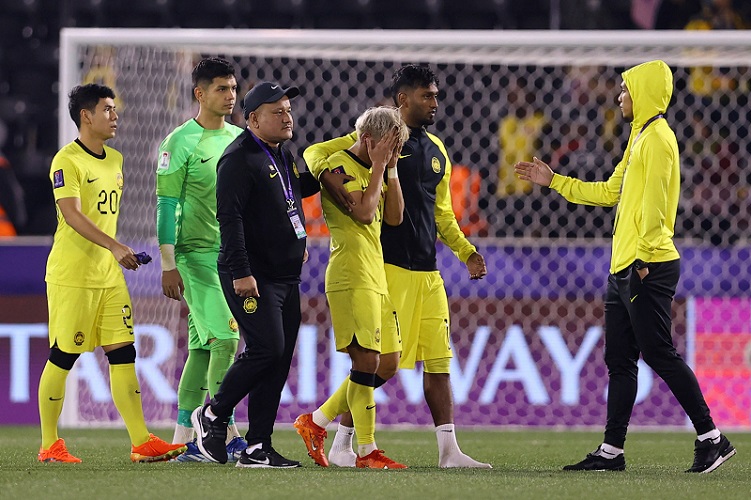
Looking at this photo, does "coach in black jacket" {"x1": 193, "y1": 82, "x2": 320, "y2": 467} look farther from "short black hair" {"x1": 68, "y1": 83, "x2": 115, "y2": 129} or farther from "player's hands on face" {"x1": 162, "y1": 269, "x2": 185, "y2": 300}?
"short black hair" {"x1": 68, "y1": 83, "x2": 115, "y2": 129}

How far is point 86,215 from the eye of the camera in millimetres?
5539

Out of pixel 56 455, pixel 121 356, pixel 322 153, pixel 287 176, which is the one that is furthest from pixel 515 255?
pixel 56 455

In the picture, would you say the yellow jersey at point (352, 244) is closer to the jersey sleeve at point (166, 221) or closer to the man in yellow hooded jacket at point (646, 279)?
the jersey sleeve at point (166, 221)

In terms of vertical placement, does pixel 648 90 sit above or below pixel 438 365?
above

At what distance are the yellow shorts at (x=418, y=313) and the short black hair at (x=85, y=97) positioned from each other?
Result: 1507 mm

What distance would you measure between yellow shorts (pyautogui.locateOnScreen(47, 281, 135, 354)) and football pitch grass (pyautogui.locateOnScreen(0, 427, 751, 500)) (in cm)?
54

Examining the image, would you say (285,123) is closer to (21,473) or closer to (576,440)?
(21,473)

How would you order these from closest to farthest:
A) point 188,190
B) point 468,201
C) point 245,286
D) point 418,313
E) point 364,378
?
point 245,286 < point 364,378 < point 418,313 < point 188,190 < point 468,201

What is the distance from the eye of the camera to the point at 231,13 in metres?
11.8

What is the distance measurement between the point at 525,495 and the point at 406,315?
4.39ft

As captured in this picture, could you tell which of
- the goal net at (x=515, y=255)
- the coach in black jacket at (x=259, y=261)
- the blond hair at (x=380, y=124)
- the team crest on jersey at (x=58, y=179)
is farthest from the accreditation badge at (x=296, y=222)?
the goal net at (x=515, y=255)

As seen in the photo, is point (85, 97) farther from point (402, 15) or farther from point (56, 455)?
point (402, 15)

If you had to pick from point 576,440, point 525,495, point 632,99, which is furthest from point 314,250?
point 525,495

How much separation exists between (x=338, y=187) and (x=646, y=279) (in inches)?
52.6
